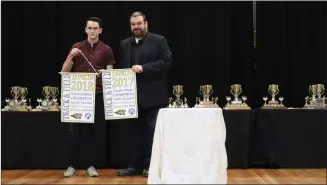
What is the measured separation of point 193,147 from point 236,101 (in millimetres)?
1984

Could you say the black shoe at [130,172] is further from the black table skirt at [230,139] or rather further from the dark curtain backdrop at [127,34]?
the dark curtain backdrop at [127,34]

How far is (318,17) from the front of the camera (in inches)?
281

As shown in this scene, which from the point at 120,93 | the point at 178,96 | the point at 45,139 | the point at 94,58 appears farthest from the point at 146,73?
the point at 45,139

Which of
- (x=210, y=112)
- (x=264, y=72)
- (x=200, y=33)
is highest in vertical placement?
(x=200, y=33)

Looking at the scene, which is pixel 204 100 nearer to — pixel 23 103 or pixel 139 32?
pixel 139 32

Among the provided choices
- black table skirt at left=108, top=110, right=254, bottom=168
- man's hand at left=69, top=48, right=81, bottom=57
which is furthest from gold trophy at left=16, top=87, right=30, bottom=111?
man's hand at left=69, top=48, right=81, bottom=57

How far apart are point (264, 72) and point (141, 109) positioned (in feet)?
7.19

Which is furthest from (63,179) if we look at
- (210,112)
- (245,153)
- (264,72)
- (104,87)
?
(264,72)

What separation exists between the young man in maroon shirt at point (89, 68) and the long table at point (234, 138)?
62 centimetres

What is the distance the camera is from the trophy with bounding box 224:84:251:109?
6266mm

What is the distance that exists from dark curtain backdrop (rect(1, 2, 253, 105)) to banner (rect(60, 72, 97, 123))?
1.67 metres

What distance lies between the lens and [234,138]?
6.16 meters

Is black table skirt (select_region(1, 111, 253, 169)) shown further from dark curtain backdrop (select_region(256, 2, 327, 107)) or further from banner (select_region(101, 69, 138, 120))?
dark curtain backdrop (select_region(256, 2, 327, 107))

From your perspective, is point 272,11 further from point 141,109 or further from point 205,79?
point 141,109
